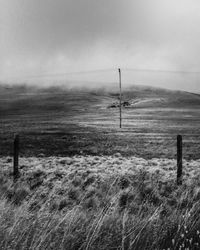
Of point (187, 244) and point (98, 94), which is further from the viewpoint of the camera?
point (98, 94)

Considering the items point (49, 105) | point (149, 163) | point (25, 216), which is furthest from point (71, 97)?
point (25, 216)

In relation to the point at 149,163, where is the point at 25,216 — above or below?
above

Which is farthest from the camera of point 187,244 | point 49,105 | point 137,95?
point 137,95

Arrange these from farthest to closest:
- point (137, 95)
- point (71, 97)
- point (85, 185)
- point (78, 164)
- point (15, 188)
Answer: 1. point (137, 95)
2. point (71, 97)
3. point (78, 164)
4. point (85, 185)
5. point (15, 188)

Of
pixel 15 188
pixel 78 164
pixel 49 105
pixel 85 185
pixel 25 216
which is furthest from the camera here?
pixel 49 105

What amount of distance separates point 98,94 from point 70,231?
6574 inches

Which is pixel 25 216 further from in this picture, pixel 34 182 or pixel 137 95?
pixel 137 95

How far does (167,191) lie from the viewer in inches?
385

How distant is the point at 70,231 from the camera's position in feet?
13.4

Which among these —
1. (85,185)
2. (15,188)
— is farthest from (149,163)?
(15,188)

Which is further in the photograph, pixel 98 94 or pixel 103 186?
pixel 98 94

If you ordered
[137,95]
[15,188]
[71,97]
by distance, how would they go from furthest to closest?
[137,95] < [71,97] < [15,188]

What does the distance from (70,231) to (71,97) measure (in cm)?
14993

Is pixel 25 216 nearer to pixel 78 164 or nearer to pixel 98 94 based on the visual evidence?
pixel 78 164
